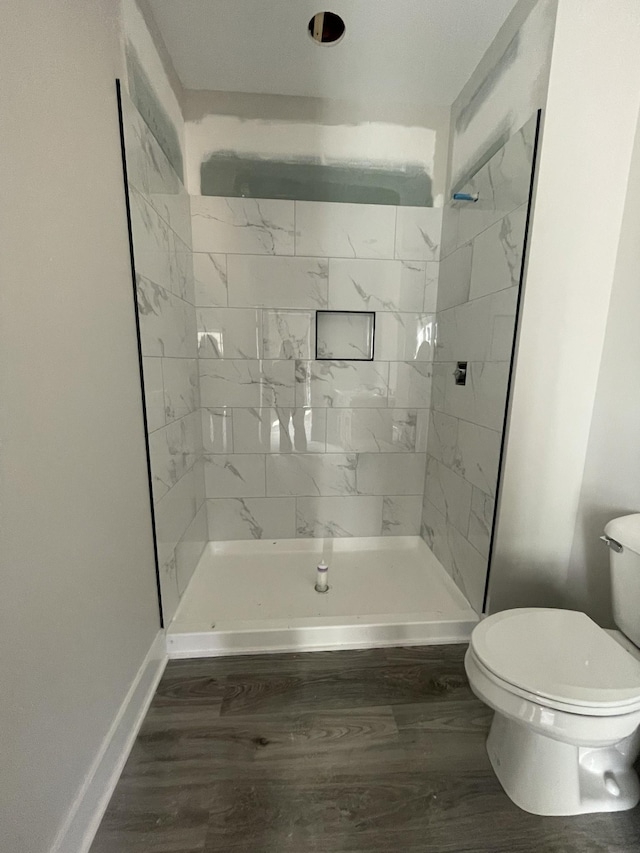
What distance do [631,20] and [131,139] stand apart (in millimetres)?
1651

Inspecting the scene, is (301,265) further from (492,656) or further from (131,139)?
(492,656)

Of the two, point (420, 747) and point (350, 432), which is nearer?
point (420, 747)

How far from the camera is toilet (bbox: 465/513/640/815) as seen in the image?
0.88m

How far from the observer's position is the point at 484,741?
1.19m

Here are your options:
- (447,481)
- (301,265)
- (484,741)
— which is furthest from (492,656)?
(301,265)

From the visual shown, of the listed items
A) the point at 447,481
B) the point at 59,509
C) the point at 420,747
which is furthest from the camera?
the point at 447,481

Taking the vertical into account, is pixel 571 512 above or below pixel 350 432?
below

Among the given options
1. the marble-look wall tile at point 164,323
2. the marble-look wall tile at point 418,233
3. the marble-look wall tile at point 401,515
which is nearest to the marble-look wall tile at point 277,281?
the marble-look wall tile at point 164,323

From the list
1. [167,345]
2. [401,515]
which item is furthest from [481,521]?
[167,345]

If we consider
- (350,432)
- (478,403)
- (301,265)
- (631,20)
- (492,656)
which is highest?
(631,20)

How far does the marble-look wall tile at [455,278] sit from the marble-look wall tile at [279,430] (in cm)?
89

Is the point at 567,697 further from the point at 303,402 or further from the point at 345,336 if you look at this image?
the point at 345,336

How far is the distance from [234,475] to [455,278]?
1.60 m

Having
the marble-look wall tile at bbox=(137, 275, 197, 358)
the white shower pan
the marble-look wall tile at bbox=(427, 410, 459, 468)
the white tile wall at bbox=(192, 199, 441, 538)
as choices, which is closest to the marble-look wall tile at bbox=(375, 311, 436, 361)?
the white tile wall at bbox=(192, 199, 441, 538)
